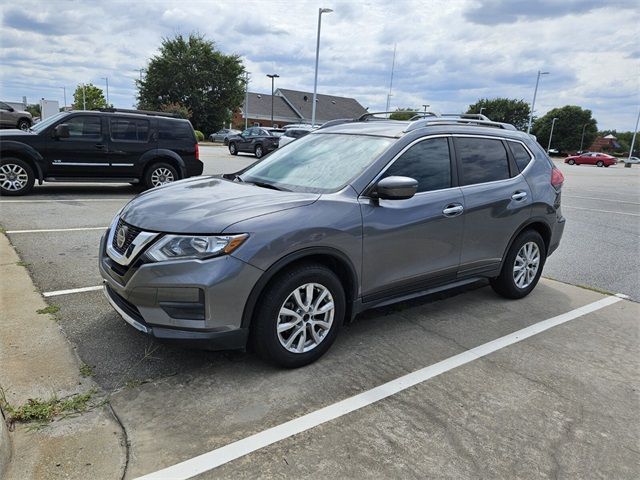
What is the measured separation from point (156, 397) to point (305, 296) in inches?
44.8

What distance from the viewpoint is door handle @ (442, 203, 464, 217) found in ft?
13.6

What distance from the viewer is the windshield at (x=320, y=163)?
3825mm

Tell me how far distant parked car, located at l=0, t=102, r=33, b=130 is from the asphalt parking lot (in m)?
27.2

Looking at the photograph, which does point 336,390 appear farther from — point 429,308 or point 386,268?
point 429,308

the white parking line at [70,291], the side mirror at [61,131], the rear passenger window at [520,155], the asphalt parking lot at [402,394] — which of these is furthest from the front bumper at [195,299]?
the side mirror at [61,131]

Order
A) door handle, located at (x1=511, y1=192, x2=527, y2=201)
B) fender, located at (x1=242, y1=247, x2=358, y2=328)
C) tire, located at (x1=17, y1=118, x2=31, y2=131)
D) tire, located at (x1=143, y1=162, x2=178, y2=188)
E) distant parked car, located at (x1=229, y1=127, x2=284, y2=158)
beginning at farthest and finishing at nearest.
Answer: tire, located at (x1=17, y1=118, x2=31, y2=131) → distant parked car, located at (x1=229, y1=127, x2=284, y2=158) → tire, located at (x1=143, y1=162, x2=178, y2=188) → door handle, located at (x1=511, y1=192, x2=527, y2=201) → fender, located at (x1=242, y1=247, x2=358, y2=328)

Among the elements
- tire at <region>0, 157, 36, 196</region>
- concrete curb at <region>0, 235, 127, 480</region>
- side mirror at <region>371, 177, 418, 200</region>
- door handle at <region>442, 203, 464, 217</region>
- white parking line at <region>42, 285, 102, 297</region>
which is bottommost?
concrete curb at <region>0, 235, 127, 480</region>

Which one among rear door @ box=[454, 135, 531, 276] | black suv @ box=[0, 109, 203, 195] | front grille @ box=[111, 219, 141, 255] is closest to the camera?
front grille @ box=[111, 219, 141, 255]

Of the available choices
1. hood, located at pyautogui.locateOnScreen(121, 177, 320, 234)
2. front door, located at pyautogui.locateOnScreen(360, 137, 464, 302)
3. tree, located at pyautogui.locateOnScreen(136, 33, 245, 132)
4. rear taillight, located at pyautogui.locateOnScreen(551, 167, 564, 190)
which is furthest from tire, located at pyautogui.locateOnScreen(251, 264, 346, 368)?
tree, located at pyautogui.locateOnScreen(136, 33, 245, 132)

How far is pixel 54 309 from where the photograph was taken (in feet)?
13.5

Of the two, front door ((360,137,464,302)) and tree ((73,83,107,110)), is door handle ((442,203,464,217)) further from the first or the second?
tree ((73,83,107,110))

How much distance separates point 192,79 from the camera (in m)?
51.2

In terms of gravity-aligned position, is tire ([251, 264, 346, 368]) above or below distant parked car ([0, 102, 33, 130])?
below

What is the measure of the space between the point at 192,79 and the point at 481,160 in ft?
169
